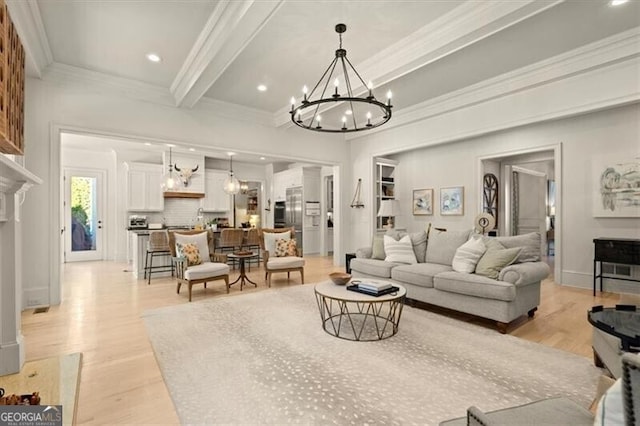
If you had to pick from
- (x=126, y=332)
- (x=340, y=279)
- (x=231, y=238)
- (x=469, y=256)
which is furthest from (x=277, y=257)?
(x=469, y=256)

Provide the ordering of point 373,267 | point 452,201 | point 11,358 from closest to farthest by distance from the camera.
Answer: point 11,358 → point 373,267 → point 452,201

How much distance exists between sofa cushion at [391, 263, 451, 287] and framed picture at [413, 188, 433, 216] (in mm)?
2935

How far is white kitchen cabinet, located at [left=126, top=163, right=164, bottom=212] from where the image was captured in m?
7.89

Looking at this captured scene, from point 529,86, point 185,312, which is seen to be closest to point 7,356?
point 185,312

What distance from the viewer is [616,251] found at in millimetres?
4191

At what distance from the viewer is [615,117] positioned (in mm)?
4492

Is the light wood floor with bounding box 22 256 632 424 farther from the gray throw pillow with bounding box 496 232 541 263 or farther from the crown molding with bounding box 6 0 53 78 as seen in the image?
the crown molding with bounding box 6 0 53 78

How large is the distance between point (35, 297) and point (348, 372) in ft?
14.2

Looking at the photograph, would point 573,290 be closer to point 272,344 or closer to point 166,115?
point 272,344

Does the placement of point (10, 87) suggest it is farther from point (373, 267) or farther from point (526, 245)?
point (526, 245)

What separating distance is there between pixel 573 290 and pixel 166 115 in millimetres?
6969

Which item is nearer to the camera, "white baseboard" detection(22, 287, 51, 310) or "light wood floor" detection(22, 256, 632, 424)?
"light wood floor" detection(22, 256, 632, 424)

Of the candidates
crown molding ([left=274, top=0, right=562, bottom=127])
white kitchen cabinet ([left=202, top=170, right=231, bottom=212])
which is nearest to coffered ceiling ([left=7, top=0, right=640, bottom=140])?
crown molding ([left=274, top=0, right=562, bottom=127])

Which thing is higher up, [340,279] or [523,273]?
[523,273]
